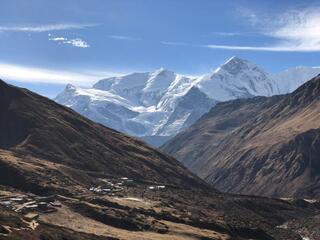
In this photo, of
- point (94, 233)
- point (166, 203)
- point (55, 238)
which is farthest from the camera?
point (166, 203)

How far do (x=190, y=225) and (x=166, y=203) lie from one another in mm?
31348

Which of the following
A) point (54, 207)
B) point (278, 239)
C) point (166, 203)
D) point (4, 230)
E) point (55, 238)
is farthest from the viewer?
point (166, 203)

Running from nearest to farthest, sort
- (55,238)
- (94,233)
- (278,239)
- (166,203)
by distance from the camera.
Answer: (55,238), (94,233), (278,239), (166,203)

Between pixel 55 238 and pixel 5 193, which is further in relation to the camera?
pixel 5 193

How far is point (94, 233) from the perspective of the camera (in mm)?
130500

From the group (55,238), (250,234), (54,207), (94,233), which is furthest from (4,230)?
(250,234)

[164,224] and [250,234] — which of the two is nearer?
[164,224]

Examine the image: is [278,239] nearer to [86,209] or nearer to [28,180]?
[86,209]

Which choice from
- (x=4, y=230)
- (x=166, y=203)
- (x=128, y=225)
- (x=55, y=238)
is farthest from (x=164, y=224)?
(x=4, y=230)

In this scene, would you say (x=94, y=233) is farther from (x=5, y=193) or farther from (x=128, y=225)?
(x=5, y=193)

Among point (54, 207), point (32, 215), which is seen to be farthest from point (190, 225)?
point (32, 215)

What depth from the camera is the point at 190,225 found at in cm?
16525

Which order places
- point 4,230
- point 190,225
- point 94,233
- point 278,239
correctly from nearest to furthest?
point 4,230
point 94,233
point 190,225
point 278,239

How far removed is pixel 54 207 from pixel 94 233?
20.3 m
